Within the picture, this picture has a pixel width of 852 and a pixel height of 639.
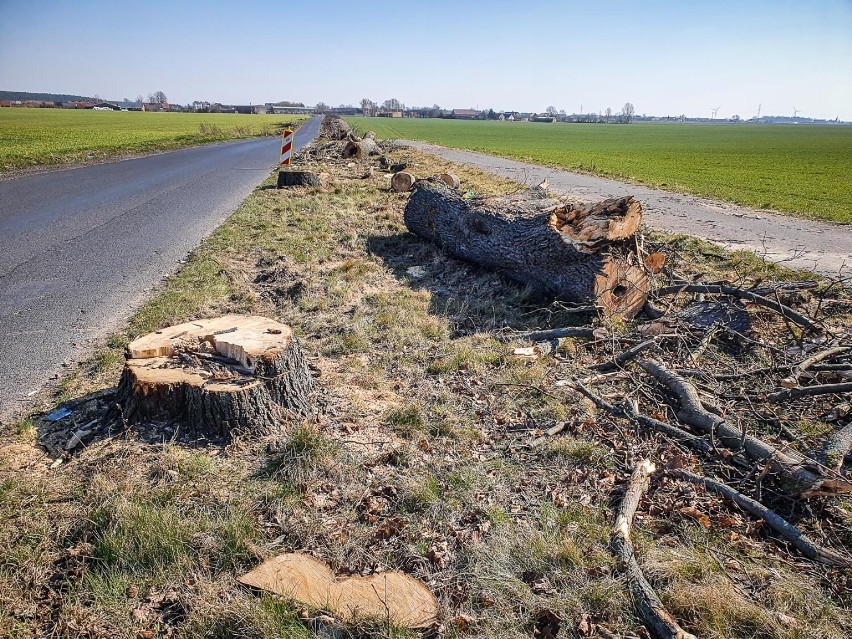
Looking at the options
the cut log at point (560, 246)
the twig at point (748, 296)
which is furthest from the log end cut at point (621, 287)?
the twig at point (748, 296)

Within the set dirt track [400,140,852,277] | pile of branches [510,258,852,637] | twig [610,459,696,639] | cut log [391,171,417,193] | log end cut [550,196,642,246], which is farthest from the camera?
cut log [391,171,417,193]

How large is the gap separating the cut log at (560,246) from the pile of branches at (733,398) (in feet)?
1.58

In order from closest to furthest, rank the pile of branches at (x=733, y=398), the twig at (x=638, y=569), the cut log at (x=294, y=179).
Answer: the twig at (x=638, y=569) < the pile of branches at (x=733, y=398) < the cut log at (x=294, y=179)

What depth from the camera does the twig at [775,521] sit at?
2.58 m

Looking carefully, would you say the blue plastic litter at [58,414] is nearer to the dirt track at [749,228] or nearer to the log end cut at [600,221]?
the log end cut at [600,221]

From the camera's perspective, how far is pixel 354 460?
10.9ft

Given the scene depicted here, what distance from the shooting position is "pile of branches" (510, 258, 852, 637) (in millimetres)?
2885

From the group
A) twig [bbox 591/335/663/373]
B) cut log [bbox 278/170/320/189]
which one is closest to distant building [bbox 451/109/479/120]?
cut log [bbox 278/170/320/189]

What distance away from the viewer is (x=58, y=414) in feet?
11.8

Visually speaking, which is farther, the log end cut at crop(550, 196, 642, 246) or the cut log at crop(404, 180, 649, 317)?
the log end cut at crop(550, 196, 642, 246)

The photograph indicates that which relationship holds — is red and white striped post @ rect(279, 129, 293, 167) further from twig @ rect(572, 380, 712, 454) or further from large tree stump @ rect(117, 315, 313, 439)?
Result: twig @ rect(572, 380, 712, 454)

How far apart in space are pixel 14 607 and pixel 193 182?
1474 centimetres

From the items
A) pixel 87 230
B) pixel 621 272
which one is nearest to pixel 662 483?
pixel 621 272

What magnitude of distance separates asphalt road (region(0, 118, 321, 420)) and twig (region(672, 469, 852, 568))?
4815 millimetres
